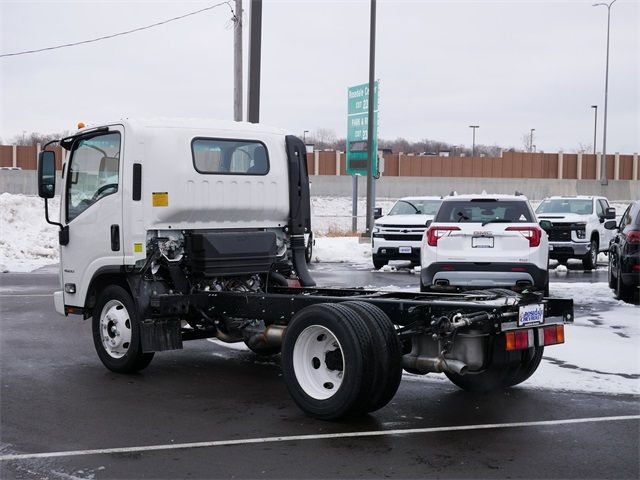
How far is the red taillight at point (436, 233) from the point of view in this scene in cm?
1340

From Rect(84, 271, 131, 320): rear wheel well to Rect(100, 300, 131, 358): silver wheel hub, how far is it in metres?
0.22

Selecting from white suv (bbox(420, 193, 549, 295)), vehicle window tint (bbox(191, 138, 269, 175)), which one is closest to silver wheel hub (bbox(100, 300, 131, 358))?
vehicle window tint (bbox(191, 138, 269, 175))

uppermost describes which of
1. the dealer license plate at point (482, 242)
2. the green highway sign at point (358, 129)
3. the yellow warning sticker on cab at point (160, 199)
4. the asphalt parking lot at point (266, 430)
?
the green highway sign at point (358, 129)

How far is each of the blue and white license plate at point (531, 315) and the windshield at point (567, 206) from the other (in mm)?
16468

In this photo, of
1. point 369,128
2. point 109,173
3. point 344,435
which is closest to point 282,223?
point 109,173

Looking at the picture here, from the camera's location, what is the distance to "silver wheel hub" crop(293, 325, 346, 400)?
7180 millimetres

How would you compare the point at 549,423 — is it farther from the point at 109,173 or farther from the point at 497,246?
the point at 497,246

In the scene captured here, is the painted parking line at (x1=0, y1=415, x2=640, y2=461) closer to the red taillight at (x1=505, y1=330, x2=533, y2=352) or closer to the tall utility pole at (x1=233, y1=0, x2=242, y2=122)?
the red taillight at (x1=505, y1=330, x2=533, y2=352)

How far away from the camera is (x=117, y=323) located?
9008mm

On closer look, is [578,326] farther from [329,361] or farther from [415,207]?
[415,207]

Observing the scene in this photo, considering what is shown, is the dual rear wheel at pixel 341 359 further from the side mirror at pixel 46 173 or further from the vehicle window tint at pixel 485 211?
the vehicle window tint at pixel 485 211

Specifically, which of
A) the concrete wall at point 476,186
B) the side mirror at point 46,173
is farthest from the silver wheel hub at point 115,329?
the concrete wall at point 476,186

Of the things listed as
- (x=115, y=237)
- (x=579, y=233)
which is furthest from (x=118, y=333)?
(x=579, y=233)

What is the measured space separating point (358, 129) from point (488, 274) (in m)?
19.8
